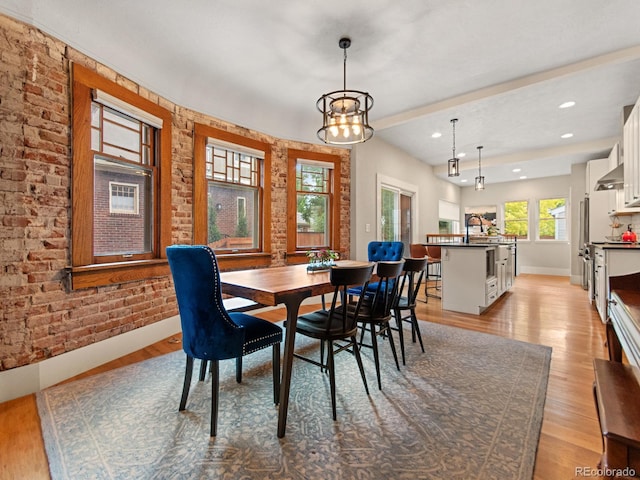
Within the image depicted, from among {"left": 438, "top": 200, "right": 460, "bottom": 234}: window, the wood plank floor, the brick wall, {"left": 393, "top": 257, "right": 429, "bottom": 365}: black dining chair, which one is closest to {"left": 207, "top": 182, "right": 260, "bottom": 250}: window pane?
the wood plank floor

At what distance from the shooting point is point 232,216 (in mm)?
3904

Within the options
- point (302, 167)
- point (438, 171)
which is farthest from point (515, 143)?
point (302, 167)

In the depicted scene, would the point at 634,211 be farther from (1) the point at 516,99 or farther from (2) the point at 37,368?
(2) the point at 37,368

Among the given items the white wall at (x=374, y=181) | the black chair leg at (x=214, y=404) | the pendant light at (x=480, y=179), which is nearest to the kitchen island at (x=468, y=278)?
the white wall at (x=374, y=181)

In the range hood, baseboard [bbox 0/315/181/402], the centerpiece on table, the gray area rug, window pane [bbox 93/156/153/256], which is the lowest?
the gray area rug

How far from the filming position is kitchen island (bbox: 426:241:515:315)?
3.93 m

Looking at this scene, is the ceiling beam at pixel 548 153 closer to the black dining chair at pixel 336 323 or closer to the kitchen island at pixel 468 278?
the kitchen island at pixel 468 278

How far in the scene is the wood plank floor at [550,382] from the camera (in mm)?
1423

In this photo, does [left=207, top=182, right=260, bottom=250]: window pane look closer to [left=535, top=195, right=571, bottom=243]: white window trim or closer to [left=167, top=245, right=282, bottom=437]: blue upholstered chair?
[left=167, top=245, right=282, bottom=437]: blue upholstered chair

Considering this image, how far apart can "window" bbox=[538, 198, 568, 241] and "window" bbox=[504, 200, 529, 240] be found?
325 mm

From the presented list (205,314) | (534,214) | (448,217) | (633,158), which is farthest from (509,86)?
(534,214)

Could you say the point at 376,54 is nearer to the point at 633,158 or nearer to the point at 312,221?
the point at 312,221

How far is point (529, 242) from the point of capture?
852cm

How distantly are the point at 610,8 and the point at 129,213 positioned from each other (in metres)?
4.40
